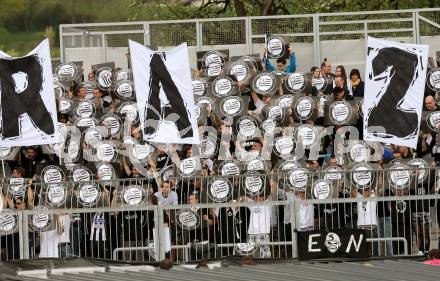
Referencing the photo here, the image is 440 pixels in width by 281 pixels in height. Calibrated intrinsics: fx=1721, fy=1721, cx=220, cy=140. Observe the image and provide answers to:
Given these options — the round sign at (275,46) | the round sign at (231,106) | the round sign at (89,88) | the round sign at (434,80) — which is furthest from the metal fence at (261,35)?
the round sign at (231,106)

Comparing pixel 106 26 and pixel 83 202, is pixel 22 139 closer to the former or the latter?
pixel 83 202

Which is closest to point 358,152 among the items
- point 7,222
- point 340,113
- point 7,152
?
point 340,113

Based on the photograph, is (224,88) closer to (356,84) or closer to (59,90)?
(356,84)

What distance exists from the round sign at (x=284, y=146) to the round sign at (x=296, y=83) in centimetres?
203

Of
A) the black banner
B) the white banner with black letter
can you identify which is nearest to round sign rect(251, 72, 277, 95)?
the white banner with black letter

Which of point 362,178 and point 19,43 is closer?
point 362,178

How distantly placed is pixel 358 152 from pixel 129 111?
15.4 ft

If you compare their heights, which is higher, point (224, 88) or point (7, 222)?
point (224, 88)

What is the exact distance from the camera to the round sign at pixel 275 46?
33281mm

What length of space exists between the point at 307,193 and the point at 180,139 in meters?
3.03

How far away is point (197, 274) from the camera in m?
22.1

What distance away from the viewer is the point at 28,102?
1172 inches

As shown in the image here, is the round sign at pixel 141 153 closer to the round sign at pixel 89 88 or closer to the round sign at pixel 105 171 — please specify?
the round sign at pixel 105 171

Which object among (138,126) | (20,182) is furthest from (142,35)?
(20,182)
